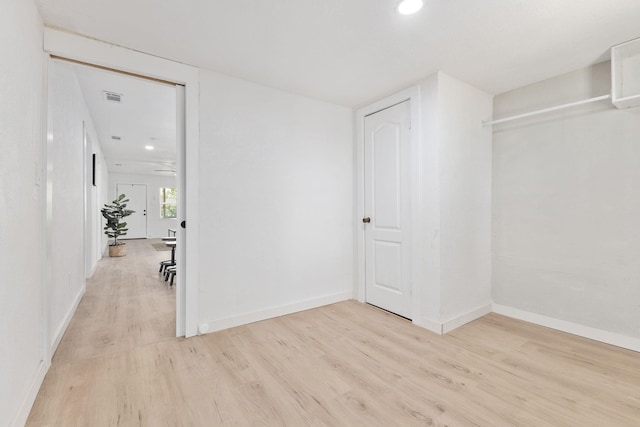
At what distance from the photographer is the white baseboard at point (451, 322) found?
2.58 m

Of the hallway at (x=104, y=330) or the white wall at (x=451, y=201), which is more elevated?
the white wall at (x=451, y=201)

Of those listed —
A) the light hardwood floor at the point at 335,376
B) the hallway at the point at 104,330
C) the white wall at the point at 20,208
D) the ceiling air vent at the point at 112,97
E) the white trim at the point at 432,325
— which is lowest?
the light hardwood floor at the point at 335,376

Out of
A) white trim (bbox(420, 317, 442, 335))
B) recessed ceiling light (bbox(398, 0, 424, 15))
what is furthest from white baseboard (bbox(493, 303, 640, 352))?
recessed ceiling light (bbox(398, 0, 424, 15))

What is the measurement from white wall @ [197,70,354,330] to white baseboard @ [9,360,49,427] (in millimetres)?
995

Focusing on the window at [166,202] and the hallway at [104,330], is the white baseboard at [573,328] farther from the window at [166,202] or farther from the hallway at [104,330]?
the window at [166,202]

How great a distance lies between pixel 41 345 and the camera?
188 centimetres

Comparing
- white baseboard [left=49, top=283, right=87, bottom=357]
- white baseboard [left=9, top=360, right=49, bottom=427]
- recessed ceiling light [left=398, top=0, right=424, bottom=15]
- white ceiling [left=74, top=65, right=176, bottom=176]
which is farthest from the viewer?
white ceiling [left=74, top=65, right=176, bottom=176]

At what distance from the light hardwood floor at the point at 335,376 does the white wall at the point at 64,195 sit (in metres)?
0.36

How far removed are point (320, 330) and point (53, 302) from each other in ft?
6.97

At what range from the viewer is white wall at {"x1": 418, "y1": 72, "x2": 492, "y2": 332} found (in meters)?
2.63

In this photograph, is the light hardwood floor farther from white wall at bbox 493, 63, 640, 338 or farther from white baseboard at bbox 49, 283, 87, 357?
white wall at bbox 493, 63, 640, 338

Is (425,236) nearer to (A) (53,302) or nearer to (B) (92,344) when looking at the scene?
(B) (92,344)

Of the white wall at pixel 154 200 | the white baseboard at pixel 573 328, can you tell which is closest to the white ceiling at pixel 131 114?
the white wall at pixel 154 200

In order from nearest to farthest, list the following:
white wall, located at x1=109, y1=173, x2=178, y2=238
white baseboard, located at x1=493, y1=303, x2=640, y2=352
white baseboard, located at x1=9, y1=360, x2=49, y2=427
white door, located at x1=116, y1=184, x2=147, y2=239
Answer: white baseboard, located at x1=9, y1=360, x2=49, y2=427, white baseboard, located at x1=493, y1=303, x2=640, y2=352, white door, located at x1=116, y1=184, x2=147, y2=239, white wall, located at x1=109, y1=173, x2=178, y2=238
